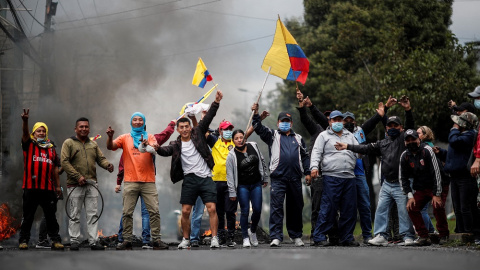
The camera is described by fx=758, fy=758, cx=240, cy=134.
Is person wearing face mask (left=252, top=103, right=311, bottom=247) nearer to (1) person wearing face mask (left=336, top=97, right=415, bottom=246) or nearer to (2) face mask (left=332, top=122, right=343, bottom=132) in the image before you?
(2) face mask (left=332, top=122, right=343, bottom=132)

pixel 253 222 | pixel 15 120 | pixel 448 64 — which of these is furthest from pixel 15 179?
pixel 448 64

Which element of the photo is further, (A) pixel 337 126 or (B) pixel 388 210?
(B) pixel 388 210

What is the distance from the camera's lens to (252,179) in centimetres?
1093

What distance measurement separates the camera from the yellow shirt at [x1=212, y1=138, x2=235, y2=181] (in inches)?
468

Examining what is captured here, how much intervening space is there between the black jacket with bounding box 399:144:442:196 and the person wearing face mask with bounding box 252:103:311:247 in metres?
1.43

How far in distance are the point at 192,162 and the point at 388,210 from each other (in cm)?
279

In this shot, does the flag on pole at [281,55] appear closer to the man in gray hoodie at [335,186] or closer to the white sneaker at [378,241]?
the man in gray hoodie at [335,186]

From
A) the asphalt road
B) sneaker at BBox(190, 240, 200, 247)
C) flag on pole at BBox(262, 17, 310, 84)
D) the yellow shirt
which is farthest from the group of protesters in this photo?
the asphalt road

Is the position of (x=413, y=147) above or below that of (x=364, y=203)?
above

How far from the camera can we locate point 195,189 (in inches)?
401

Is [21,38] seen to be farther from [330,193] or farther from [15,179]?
[330,193]

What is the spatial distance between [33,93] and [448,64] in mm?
12242

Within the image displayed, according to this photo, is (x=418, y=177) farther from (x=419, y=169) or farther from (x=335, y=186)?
(x=335, y=186)

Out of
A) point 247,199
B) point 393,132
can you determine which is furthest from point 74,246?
point 393,132
